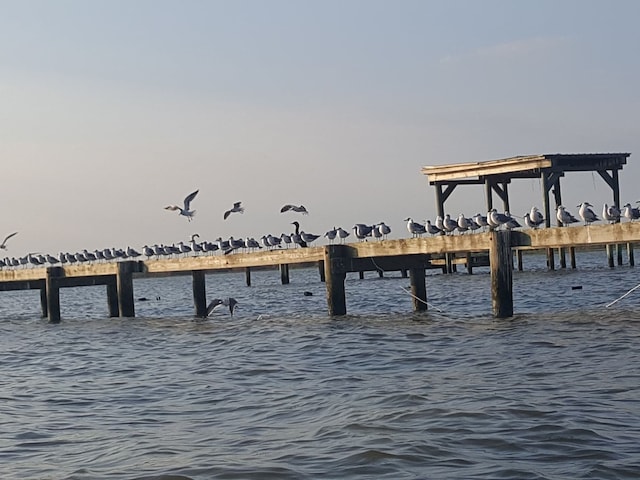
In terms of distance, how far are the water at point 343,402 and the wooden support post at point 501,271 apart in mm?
339

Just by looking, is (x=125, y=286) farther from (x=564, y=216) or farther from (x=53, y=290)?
(x=564, y=216)

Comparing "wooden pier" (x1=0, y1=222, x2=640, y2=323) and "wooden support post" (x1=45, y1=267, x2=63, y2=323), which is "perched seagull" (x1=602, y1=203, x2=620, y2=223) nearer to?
"wooden pier" (x1=0, y1=222, x2=640, y2=323)

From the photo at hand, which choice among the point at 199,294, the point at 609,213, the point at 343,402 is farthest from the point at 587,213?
the point at 343,402

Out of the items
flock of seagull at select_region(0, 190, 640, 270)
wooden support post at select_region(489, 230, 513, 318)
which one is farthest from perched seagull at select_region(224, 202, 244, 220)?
wooden support post at select_region(489, 230, 513, 318)

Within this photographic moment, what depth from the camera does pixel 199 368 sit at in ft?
55.7

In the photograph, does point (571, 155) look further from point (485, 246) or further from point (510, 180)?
point (485, 246)

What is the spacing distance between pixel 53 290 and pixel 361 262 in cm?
1262

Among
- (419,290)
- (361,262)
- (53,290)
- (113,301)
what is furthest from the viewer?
(113,301)

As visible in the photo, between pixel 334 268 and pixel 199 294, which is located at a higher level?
pixel 334 268

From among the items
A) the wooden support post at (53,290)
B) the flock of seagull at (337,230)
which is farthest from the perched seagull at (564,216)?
the wooden support post at (53,290)

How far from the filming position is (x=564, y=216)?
28344 mm

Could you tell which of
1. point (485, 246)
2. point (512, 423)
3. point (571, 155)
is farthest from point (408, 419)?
point (571, 155)

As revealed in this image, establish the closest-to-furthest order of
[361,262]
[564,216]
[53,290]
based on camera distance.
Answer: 1. [361,262]
2. [564,216]
3. [53,290]

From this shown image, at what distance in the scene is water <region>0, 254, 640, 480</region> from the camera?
9.40 meters
